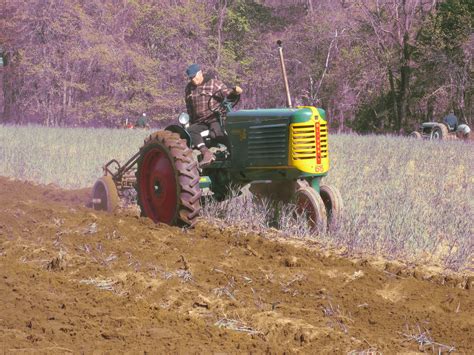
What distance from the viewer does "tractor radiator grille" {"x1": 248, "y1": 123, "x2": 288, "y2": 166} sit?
788 cm

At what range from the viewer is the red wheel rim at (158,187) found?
827 centimetres

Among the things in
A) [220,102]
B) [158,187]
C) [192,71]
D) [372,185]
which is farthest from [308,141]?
[372,185]

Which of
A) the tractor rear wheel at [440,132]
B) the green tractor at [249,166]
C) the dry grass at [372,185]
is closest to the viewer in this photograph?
the dry grass at [372,185]

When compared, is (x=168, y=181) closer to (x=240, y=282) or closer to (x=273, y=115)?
(x=273, y=115)

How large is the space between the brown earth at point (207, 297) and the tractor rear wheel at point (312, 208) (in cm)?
38

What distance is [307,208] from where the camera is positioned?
305 inches

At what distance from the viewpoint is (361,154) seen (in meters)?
16.0

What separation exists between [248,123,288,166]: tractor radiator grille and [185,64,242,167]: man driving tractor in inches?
20.8

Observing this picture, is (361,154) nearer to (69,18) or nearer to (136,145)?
(136,145)

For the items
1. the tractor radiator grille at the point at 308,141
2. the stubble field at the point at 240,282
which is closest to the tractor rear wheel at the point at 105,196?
the stubble field at the point at 240,282

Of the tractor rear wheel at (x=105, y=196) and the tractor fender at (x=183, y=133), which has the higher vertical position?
the tractor fender at (x=183, y=133)

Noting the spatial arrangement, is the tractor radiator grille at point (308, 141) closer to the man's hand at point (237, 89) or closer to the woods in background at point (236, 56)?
the man's hand at point (237, 89)

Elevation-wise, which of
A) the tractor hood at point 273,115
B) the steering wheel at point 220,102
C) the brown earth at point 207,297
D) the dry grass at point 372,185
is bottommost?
the brown earth at point 207,297

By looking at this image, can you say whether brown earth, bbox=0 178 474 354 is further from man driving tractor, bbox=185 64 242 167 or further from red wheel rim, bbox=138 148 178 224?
man driving tractor, bbox=185 64 242 167
